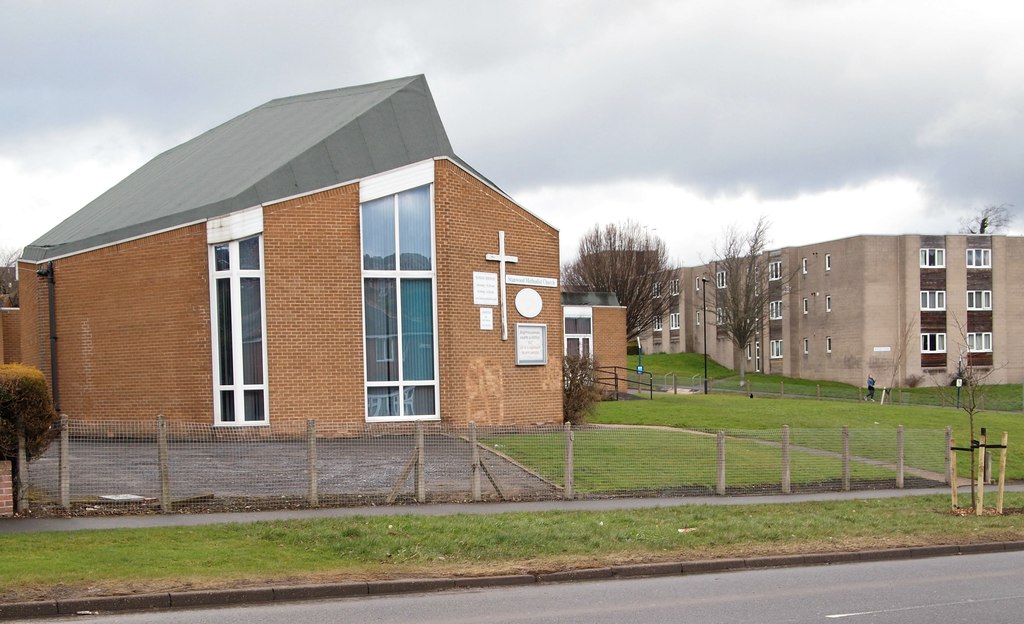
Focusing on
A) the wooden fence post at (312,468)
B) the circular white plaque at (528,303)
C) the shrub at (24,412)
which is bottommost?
the wooden fence post at (312,468)

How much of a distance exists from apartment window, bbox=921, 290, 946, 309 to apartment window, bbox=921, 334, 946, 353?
1.97 meters

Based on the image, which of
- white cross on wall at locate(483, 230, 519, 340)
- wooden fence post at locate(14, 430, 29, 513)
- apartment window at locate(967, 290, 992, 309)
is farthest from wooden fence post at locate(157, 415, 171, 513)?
apartment window at locate(967, 290, 992, 309)

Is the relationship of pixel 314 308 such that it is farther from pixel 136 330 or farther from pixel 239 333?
pixel 136 330

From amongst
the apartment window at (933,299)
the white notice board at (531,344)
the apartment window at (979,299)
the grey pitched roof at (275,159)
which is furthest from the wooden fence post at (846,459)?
the apartment window at (979,299)

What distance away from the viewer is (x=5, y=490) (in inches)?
535

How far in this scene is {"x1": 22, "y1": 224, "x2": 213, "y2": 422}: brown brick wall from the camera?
888 inches

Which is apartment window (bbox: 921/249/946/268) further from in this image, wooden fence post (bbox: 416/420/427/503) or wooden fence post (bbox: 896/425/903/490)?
wooden fence post (bbox: 416/420/427/503)

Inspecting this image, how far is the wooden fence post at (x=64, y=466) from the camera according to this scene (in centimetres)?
1415

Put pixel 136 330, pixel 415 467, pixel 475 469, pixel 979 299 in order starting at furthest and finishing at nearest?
pixel 979 299 → pixel 136 330 → pixel 475 469 → pixel 415 467

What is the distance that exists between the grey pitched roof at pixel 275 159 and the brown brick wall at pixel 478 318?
2588mm

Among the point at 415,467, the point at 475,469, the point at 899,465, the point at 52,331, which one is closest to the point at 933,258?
the point at 899,465

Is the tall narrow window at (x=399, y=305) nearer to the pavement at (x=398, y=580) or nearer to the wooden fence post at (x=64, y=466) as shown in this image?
the pavement at (x=398, y=580)

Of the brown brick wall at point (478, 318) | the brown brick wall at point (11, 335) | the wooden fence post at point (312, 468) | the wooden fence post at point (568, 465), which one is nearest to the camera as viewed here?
the wooden fence post at point (312, 468)

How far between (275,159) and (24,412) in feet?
40.8
